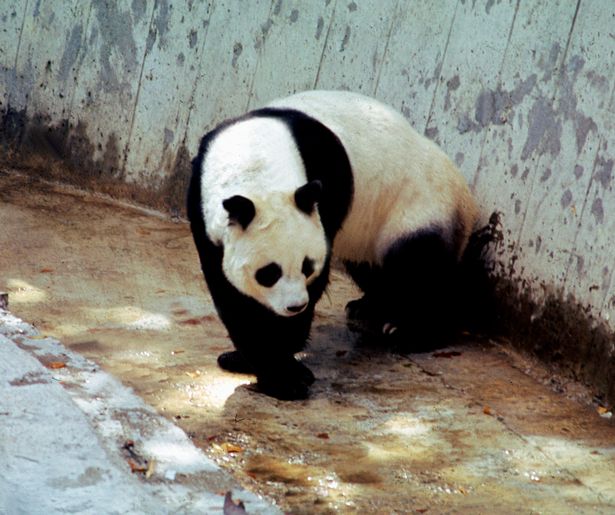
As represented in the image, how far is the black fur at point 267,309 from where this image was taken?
4.79m

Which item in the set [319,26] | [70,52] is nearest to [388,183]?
[319,26]

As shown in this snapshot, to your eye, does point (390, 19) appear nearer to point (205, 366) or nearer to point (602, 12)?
point (602, 12)

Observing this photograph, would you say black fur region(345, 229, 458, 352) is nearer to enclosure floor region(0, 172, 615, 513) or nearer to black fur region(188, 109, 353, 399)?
enclosure floor region(0, 172, 615, 513)

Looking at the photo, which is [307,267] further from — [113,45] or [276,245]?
[113,45]

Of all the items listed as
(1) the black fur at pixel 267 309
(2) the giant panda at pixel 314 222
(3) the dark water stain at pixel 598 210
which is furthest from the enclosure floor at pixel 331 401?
(3) the dark water stain at pixel 598 210

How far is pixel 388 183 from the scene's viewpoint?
5.57m

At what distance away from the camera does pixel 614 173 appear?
16.7 ft

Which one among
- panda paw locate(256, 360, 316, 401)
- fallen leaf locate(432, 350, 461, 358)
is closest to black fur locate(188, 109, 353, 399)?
panda paw locate(256, 360, 316, 401)

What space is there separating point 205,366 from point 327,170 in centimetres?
109

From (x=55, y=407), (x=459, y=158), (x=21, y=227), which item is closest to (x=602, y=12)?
(x=459, y=158)

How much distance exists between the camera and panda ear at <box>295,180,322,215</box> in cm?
445

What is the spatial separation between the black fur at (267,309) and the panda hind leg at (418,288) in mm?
604

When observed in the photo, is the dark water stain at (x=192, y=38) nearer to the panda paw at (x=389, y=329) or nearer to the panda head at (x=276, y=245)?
the panda paw at (x=389, y=329)

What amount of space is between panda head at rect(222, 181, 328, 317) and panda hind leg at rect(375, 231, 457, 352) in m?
1.17
